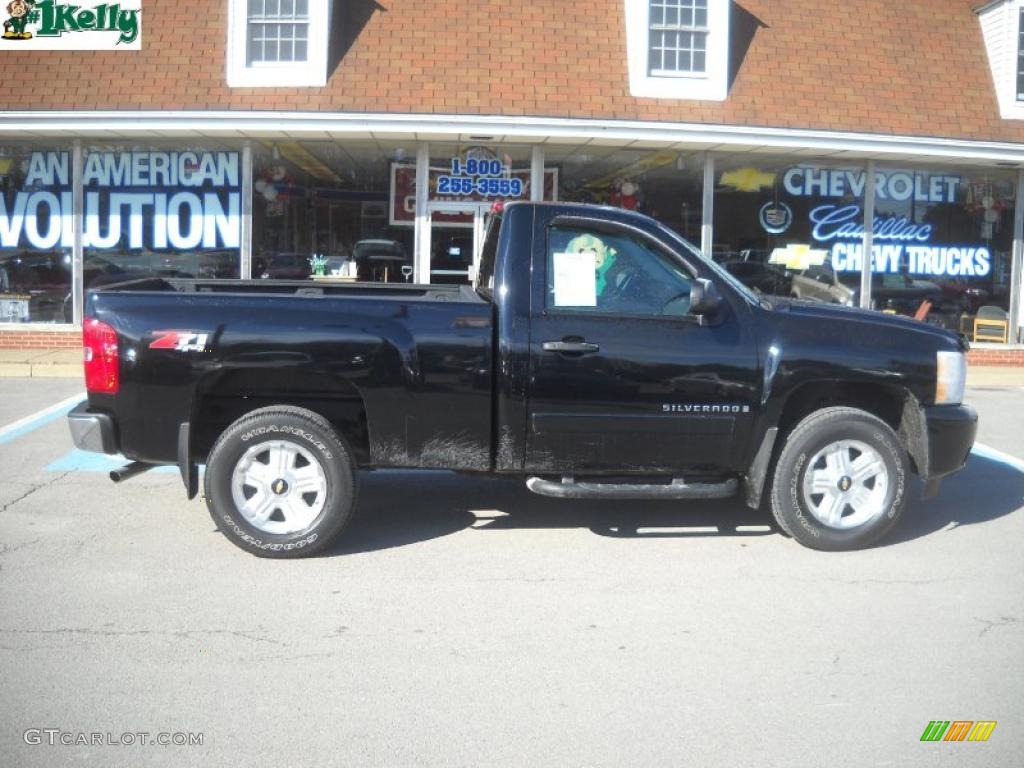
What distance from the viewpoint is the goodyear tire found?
6.20 meters

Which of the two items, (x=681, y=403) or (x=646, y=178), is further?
(x=646, y=178)

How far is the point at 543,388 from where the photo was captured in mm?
6004

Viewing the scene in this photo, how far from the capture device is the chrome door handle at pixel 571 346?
5.98 meters

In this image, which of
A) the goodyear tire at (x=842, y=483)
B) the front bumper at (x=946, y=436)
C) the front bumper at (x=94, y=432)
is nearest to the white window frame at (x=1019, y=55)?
the front bumper at (x=946, y=436)

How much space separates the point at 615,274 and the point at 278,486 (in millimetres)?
2267

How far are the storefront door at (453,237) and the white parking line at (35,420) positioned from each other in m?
5.51

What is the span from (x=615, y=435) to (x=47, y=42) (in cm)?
1176

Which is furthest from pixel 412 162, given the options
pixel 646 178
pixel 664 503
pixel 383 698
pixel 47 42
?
pixel 383 698

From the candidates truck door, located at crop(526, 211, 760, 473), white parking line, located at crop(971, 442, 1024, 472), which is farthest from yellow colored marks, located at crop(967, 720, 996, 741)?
white parking line, located at crop(971, 442, 1024, 472)

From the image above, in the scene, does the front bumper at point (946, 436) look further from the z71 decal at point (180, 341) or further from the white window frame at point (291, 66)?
the white window frame at point (291, 66)

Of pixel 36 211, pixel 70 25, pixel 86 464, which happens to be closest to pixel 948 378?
pixel 86 464

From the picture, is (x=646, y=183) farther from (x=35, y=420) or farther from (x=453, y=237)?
(x=35, y=420)

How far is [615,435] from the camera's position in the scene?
611 centimetres

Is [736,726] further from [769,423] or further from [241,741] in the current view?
[769,423]
